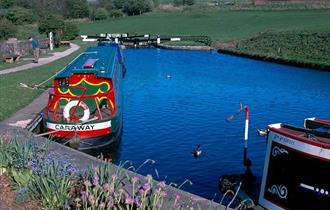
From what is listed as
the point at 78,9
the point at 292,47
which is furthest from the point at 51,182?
the point at 78,9

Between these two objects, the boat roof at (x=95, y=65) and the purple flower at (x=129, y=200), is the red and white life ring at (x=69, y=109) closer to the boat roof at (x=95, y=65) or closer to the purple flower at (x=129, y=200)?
the boat roof at (x=95, y=65)

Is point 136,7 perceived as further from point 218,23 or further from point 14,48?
point 14,48

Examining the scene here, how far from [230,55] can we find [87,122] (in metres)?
41.0

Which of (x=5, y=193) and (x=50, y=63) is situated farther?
(x=50, y=63)

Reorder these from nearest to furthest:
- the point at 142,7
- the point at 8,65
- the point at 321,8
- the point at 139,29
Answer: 1. the point at 8,65
2. the point at 139,29
3. the point at 321,8
4. the point at 142,7

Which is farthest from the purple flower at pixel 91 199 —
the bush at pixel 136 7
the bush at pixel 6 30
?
the bush at pixel 136 7

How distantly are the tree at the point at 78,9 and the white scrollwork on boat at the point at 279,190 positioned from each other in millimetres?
106984

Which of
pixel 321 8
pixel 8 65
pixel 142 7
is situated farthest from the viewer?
pixel 142 7

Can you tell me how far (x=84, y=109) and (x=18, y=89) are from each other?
26.2 feet

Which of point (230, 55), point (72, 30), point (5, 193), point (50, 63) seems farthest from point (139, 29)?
point (5, 193)

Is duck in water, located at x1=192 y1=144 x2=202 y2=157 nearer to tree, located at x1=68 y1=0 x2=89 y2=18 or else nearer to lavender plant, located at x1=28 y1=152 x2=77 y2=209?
lavender plant, located at x1=28 y1=152 x2=77 y2=209

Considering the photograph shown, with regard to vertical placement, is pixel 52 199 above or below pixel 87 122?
above

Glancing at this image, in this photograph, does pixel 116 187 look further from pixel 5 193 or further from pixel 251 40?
pixel 251 40

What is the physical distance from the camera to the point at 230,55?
→ 5744 cm
